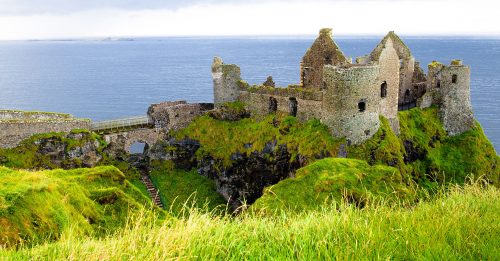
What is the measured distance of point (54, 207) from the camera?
1420 cm

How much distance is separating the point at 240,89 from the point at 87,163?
15.4m

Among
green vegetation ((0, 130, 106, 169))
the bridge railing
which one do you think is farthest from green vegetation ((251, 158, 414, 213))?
the bridge railing

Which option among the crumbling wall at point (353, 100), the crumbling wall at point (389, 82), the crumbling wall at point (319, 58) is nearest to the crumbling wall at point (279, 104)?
the crumbling wall at point (353, 100)

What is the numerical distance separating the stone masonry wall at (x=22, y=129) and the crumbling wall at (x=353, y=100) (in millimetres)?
22534

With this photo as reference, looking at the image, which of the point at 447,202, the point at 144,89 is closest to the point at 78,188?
the point at 447,202

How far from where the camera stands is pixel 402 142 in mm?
38219

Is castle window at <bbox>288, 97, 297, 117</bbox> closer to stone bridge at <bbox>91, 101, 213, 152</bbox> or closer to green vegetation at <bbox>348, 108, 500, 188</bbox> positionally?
green vegetation at <bbox>348, 108, 500, 188</bbox>

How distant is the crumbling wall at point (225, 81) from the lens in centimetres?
4462

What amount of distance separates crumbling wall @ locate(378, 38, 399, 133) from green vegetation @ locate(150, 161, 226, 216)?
15546 millimetres

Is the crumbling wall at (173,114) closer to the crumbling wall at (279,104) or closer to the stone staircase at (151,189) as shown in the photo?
the crumbling wall at (279,104)

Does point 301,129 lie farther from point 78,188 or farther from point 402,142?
point 78,188

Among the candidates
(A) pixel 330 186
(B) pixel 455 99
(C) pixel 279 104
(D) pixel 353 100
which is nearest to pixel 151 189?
(C) pixel 279 104

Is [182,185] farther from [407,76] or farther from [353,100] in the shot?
[407,76]

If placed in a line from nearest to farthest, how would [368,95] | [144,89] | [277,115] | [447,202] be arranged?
1. [447,202]
2. [368,95]
3. [277,115]
4. [144,89]
